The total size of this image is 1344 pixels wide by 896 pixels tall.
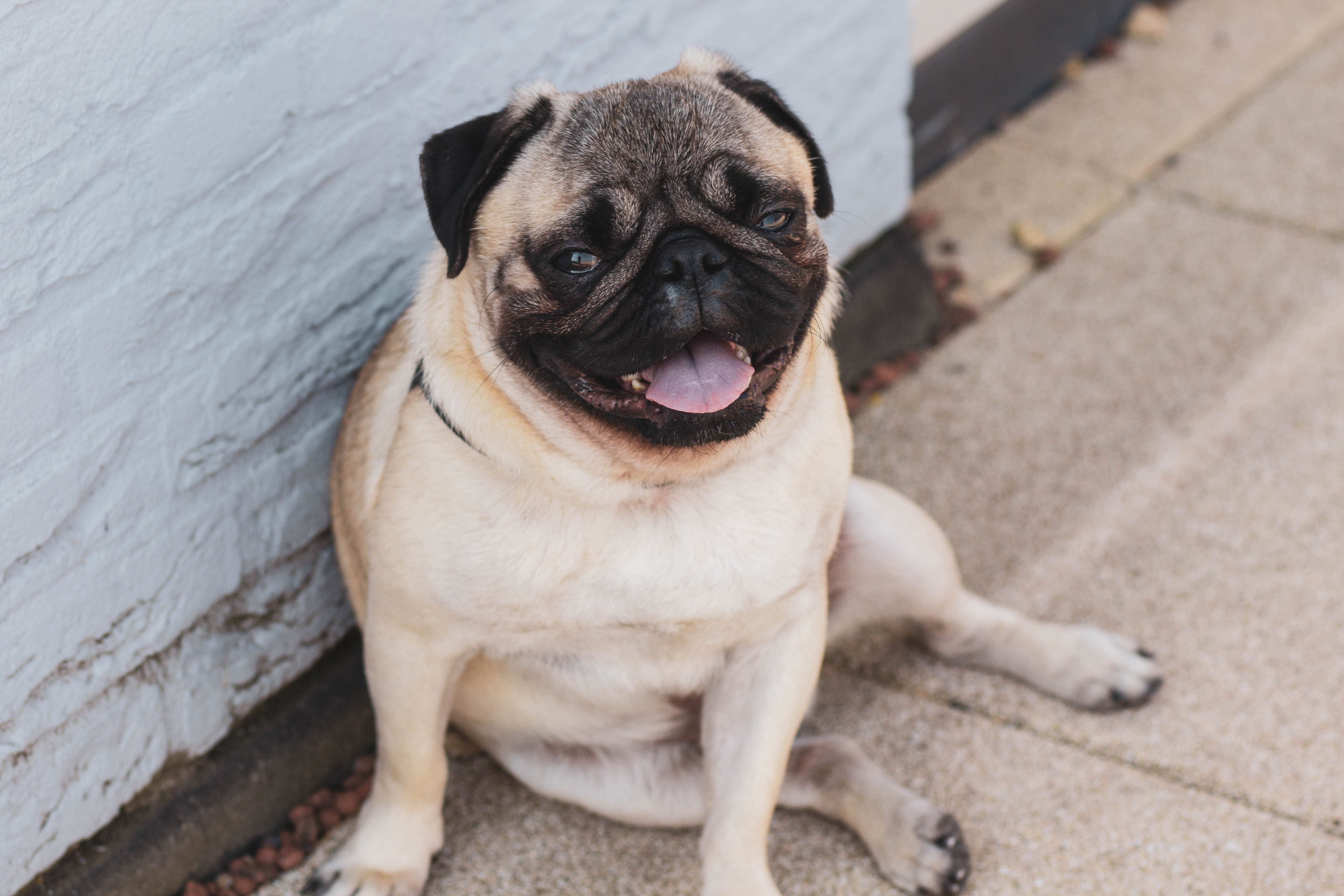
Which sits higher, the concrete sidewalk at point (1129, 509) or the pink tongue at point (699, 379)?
the pink tongue at point (699, 379)

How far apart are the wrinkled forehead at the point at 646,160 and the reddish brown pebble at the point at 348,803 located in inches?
60.6

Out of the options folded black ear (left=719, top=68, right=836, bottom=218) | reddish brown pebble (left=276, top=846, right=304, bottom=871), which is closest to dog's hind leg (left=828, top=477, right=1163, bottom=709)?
folded black ear (left=719, top=68, right=836, bottom=218)

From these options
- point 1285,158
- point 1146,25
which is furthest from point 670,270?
point 1146,25

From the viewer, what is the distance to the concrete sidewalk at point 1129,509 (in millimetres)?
2703

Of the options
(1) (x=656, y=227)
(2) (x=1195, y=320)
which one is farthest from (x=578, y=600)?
(2) (x=1195, y=320)

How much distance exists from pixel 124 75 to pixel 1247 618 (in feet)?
9.12

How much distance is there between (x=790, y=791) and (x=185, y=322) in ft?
5.25

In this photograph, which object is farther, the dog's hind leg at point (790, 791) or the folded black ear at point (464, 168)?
the dog's hind leg at point (790, 791)

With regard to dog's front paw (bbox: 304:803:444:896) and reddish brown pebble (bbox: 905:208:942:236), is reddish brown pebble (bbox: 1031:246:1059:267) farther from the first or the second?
dog's front paw (bbox: 304:803:444:896)

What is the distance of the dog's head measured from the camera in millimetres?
1995

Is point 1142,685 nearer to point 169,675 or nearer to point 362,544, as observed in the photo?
point 362,544

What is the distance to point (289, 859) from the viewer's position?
276 centimetres

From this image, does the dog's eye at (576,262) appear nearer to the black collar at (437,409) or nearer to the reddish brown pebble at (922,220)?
the black collar at (437,409)

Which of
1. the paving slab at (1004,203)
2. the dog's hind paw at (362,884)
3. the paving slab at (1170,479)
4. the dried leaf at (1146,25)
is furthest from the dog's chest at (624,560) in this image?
the dried leaf at (1146,25)
